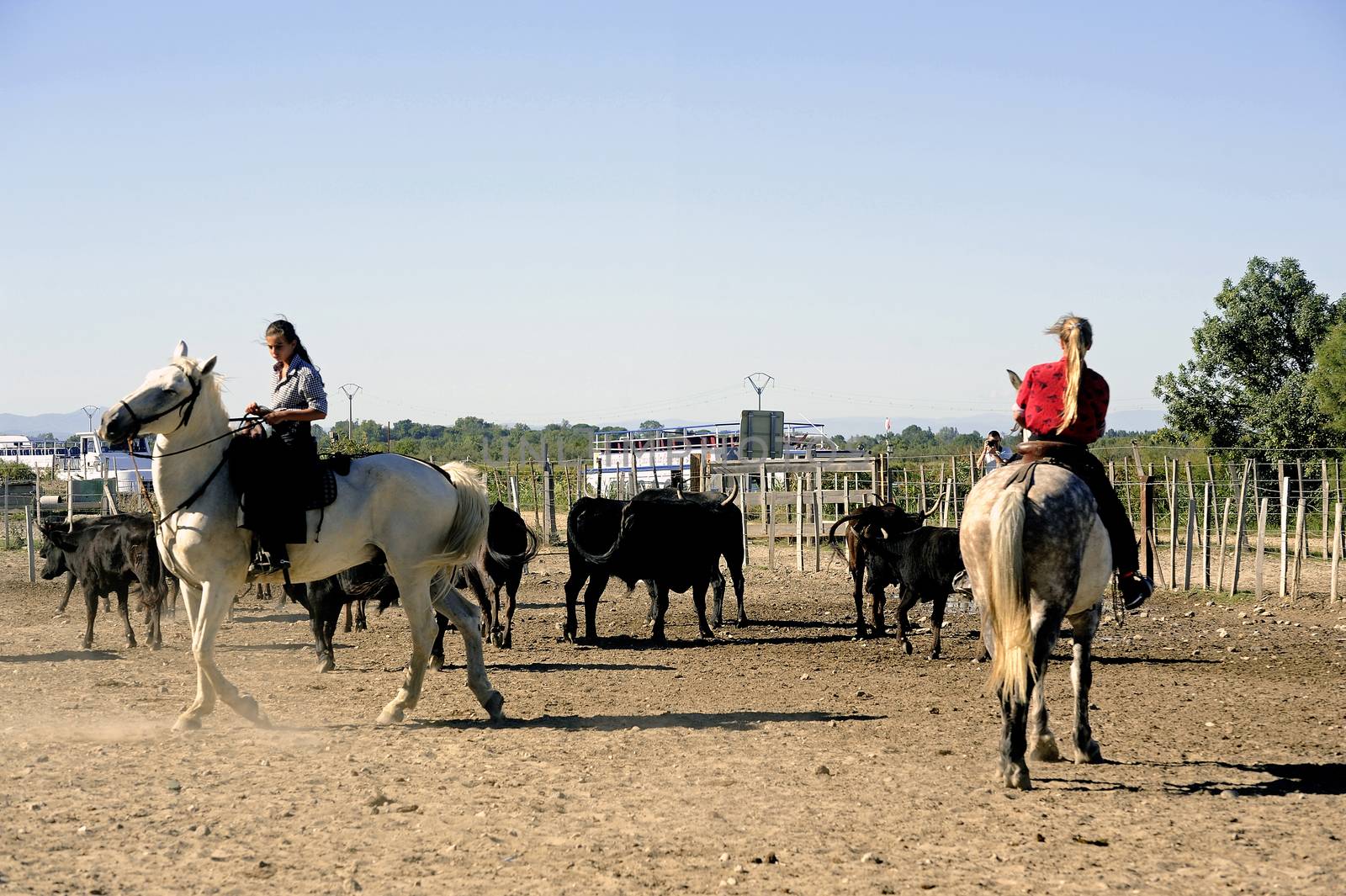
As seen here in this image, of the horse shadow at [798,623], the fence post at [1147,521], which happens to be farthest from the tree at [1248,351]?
the horse shadow at [798,623]

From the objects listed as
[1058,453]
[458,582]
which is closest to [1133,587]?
[1058,453]

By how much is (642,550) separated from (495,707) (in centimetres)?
501

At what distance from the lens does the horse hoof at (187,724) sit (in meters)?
8.16

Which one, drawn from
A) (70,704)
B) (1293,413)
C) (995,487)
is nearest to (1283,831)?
(995,487)

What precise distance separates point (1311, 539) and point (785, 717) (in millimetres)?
21572

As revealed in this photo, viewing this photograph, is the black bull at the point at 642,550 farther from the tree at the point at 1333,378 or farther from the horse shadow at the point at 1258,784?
the tree at the point at 1333,378

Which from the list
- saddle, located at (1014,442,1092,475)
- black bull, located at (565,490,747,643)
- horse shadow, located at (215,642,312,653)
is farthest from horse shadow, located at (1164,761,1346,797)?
horse shadow, located at (215,642,312,653)

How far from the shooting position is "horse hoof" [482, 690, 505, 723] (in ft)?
28.7

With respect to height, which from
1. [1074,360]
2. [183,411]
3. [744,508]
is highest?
[1074,360]

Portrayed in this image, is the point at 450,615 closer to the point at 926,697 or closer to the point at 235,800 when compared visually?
the point at 235,800

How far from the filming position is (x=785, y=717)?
888 centimetres

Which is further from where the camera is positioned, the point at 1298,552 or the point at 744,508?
the point at 744,508

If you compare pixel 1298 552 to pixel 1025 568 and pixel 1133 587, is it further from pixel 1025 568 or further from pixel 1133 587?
pixel 1025 568

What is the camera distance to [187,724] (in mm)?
8188
